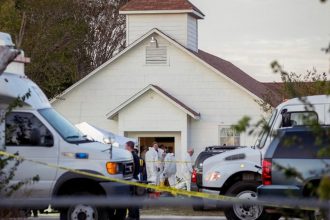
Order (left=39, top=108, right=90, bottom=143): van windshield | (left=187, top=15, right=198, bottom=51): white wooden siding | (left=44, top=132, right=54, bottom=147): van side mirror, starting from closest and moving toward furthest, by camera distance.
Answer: (left=44, top=132, right=54, bottom=147): van side mirror, (left=39, top=108, right=90, bottom=143): van windshield, (left=187, top=15, right=198, bottom=51): white wooden siding

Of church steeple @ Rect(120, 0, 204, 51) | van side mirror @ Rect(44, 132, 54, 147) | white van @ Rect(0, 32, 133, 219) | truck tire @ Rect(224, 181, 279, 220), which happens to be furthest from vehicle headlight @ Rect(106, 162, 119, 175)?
church steeple @ Rect(120, 0, 204, 51)

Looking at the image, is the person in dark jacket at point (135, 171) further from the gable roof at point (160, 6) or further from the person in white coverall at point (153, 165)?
the gable roof at point (160, 6)

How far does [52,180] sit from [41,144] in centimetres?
62

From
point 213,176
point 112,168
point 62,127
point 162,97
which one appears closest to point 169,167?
point 162,97

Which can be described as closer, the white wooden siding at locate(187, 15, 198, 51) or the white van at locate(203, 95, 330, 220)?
the white van at locate(203, 95, 330, 220)

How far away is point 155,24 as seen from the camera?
1736 inches

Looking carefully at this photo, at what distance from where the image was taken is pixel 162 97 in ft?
138

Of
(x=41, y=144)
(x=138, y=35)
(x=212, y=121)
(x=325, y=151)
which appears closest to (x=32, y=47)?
(x=138, y=35)

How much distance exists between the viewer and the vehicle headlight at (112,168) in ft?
54.9

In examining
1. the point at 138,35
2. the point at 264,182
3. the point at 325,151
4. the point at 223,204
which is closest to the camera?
the point at 325,151

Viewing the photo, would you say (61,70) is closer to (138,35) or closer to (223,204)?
(138,35)

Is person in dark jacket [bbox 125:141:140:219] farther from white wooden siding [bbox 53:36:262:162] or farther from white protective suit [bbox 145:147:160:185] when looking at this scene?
white wooden siding [bbox 53:36:262:162]

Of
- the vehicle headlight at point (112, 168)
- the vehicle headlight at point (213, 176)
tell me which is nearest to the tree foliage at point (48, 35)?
the vehicle headlight at point (213, 176)

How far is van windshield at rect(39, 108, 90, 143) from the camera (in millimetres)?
16844
